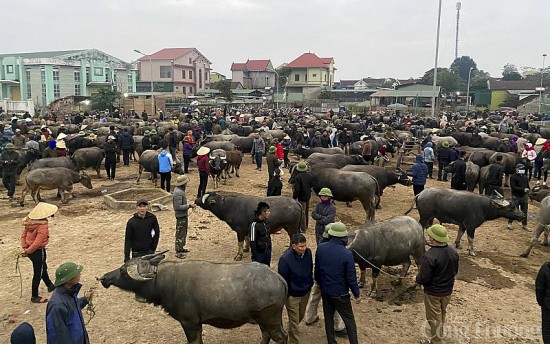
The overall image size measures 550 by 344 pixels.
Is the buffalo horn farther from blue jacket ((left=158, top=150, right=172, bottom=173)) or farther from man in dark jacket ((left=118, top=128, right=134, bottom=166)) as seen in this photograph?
man in dark jacket ((left=118, top=128, right=134, bottom=166))

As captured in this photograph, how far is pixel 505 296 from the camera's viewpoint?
8.30m

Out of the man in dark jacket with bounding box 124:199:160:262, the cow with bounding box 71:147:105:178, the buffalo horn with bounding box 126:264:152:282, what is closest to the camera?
the buffalo horn with bounding box 126:264:152:282

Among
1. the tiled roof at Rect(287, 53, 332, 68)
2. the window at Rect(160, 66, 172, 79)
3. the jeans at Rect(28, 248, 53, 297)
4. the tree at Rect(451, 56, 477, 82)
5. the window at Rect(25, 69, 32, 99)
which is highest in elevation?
the tree at Rect(451, 56, 477, 82)

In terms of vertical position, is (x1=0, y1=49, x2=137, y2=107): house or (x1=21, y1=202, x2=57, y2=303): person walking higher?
(x1=0, y1=49, x2=137, y2=107): house

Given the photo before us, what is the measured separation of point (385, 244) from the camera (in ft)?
26.4

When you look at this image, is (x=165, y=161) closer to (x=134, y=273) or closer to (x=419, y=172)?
(x=419, y=172)

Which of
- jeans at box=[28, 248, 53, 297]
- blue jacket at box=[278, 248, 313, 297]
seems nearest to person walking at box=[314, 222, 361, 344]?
blue jacket at box=[278, 248, 313, 297]

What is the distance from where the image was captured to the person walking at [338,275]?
5883mm

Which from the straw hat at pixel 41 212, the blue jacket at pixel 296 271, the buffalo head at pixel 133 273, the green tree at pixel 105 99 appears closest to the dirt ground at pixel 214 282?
the blue jacket at pixel 296 271

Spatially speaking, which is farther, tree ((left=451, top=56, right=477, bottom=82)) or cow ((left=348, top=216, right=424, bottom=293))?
tree ((left=451, top=56, right=477, bottom=82))

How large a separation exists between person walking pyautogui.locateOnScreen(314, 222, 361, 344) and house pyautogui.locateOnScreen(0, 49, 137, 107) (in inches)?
2138

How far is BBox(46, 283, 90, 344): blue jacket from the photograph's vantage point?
4612 mm

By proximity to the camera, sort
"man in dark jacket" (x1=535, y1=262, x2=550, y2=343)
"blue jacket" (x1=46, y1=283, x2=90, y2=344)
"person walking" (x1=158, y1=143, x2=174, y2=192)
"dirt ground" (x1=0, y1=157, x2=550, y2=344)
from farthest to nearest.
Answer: "person walking" (x1=158, y1=143, x2=174, y2=192) → "dirt ground" (x1=0, y1=157, x2=550, y2=344) → "man in dark jacket" (x1=535, y1=262, x2=550, y2=343) → "blue jacket" (x1=46, y1=283, x2=90, y2=344)

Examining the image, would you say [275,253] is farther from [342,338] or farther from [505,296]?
[505,296]
